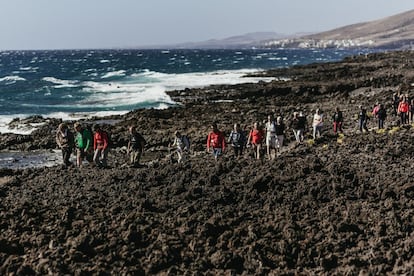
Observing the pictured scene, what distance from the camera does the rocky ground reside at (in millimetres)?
8820

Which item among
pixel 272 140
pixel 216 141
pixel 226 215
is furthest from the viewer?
pixel 272 140

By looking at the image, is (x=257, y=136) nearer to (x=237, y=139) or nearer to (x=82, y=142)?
(x=237, y=139)

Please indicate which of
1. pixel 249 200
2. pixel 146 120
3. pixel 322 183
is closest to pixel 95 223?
pixel 249 200

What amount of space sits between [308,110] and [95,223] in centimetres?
2231

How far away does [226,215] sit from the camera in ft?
34.7

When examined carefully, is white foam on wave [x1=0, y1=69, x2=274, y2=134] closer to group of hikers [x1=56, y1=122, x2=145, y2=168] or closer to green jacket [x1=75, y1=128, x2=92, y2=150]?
group of hikers [x1=56, y1=122, x2=145, y2=168]

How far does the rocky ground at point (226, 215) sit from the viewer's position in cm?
882

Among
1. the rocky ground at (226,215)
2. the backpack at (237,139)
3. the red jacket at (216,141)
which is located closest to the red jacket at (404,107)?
the rocky ground at (226,215)

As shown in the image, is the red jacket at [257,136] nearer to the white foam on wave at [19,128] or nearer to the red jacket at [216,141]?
the red jacket at [216,141]

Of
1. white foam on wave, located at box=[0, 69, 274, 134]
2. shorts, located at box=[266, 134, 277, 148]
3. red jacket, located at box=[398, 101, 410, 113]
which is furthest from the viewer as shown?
white foam on wave, located at box=[0, 69, 274, 134]

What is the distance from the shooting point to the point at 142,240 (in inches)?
375

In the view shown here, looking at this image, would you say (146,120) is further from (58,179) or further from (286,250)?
(286,250)

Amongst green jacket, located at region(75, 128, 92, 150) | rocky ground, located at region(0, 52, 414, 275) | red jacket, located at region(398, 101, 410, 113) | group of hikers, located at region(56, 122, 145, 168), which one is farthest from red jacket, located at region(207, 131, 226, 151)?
red jacket, located at region(398, 101, 410, 113)

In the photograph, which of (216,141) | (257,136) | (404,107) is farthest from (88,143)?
(404,107)
